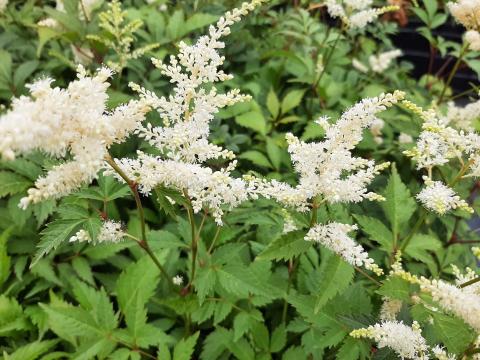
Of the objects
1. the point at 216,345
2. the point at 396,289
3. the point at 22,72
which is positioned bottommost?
the point at 216,345

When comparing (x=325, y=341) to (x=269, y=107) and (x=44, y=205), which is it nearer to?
(x=44, y=205)

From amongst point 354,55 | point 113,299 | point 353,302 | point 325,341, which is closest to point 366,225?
point 353,302

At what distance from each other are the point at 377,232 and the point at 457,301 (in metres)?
0.65

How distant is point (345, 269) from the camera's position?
162cm

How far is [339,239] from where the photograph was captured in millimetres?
1584

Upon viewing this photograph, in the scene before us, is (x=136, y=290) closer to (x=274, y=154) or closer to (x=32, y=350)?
(x=32, y=350)

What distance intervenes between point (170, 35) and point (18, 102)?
7.17 ft

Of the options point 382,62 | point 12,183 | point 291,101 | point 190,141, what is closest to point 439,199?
point 190,141

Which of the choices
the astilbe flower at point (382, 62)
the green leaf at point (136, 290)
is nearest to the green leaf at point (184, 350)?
the green leaf at point (136, 290)

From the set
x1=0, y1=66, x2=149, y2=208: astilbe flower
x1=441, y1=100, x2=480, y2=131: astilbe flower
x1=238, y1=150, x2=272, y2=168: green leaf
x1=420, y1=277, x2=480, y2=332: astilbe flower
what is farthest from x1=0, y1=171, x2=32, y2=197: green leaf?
x1=441, y1=100, x2=480, y2=131: astilbe flower

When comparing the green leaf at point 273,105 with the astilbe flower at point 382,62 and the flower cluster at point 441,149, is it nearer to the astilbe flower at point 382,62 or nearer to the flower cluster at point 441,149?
the astilbe flower at point 382,62

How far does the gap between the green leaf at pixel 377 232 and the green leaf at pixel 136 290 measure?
1.06 meters

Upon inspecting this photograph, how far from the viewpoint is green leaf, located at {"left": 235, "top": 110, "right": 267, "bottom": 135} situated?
3.00m

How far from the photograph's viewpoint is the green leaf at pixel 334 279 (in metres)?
1.60
